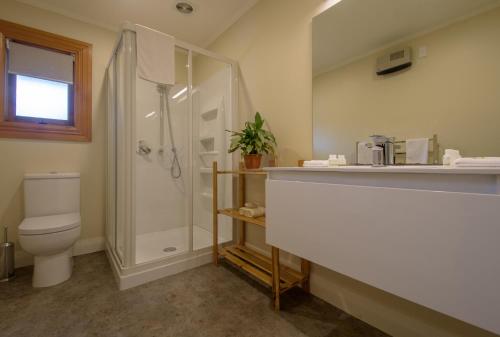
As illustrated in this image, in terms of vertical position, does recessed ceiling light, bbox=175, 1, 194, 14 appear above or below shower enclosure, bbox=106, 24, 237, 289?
above

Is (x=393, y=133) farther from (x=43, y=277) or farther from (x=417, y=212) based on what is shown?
(x=43, y=277)

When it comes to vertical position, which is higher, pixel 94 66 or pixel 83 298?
pixel 94 66

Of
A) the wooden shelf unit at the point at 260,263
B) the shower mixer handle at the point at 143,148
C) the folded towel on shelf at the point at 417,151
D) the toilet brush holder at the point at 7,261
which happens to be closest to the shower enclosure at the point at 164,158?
the shower mixer handle at the point at 143,148

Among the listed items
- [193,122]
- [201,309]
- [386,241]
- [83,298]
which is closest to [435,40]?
[386,241]

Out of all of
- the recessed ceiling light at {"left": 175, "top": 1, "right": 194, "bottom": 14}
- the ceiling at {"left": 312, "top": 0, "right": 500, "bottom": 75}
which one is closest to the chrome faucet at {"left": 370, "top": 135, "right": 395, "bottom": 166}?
the ceiling at {"left": 312, "top": 0, "right": 500, "bottom": 75}

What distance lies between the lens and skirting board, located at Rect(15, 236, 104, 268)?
1.88 metres

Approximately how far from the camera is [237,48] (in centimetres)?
221

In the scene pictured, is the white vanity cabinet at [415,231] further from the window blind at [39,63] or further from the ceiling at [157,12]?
the window blind at [39,63]

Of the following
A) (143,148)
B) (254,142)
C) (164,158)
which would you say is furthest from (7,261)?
(254,142)

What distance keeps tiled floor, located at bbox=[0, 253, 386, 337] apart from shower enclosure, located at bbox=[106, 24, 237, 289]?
0.67 feet

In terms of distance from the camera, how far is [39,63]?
1.99 metres

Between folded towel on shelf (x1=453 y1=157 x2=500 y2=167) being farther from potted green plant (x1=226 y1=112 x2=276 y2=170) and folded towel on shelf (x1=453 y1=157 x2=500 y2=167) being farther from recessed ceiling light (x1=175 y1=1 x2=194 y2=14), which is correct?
recessed ceiling light (x1=175 y1=1 x2=194 y2=14)

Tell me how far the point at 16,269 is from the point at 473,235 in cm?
290

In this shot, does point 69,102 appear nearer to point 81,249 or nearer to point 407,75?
point 81,249
